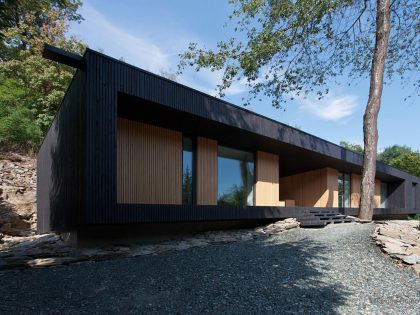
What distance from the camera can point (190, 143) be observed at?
378 inches

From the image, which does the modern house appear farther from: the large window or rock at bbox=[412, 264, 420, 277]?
rock at bbox=[412, 264, 420, 277]

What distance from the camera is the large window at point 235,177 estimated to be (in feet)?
34.1

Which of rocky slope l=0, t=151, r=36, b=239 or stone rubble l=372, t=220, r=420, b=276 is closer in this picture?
stone rubble l=372, t=220, r=420, b=276

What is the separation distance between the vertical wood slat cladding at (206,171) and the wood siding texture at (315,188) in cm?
771

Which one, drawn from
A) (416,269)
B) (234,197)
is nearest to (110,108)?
(234,197)

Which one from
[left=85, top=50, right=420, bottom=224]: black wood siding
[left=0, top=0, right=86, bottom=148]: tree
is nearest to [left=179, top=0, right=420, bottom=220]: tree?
[left=85, top=50, right=420, bottom=224]: black wood siding

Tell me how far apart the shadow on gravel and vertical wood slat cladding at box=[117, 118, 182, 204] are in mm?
2500

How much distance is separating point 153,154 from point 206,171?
76.3 inches

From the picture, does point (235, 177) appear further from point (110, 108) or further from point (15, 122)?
point (15, 122)

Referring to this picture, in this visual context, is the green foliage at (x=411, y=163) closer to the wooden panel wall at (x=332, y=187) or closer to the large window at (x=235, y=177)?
the wooden panel wall at (x=332, y=187)

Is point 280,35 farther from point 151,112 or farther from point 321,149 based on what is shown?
point 151,112

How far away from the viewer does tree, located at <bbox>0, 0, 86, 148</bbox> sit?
1653 cm

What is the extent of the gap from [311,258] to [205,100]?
4663 mm

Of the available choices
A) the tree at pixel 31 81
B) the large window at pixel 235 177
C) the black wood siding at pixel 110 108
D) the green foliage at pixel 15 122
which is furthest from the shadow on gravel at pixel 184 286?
the tree at pixel 31 81
